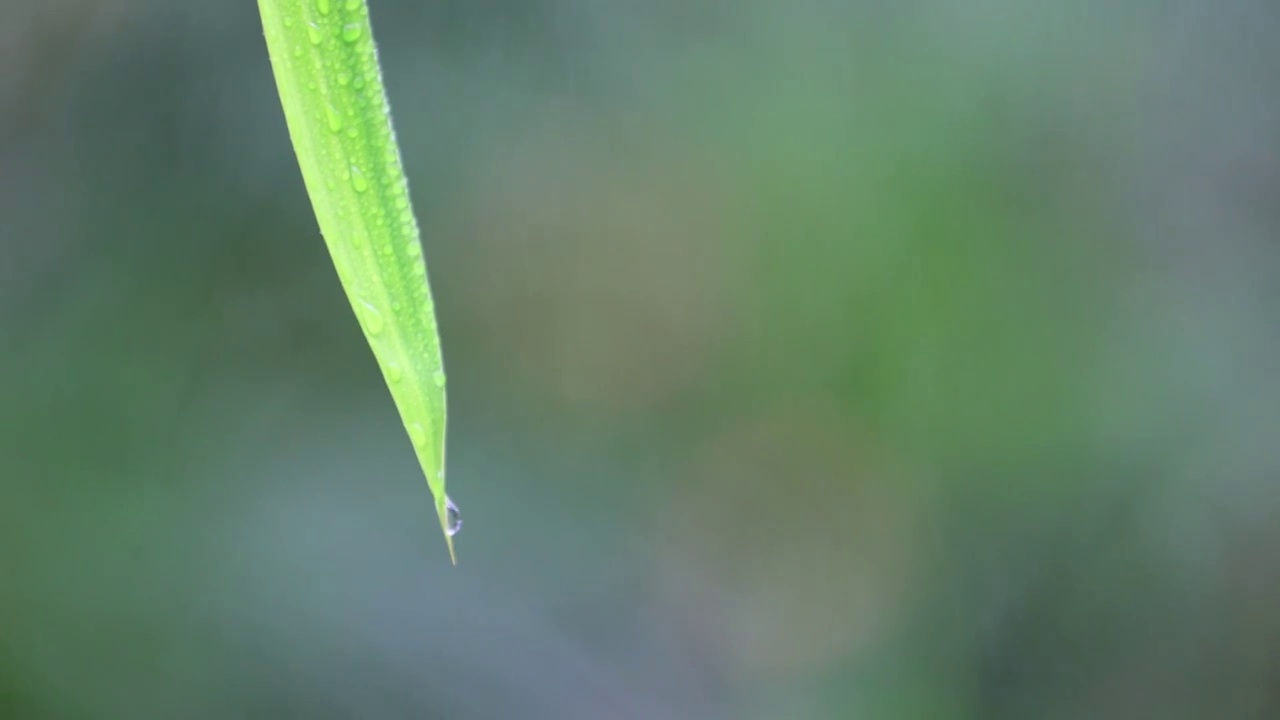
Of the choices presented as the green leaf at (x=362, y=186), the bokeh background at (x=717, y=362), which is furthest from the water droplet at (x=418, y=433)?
the bokeh background at (x=717, y=362)

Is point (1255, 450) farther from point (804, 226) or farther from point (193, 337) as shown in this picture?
point (193, 337)

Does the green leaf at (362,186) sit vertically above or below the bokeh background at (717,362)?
above

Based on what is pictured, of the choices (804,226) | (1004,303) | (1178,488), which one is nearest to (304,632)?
(804,226)

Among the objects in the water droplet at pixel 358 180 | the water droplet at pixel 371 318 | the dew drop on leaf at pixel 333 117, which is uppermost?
the dew drop on leaf at pixel 333 117

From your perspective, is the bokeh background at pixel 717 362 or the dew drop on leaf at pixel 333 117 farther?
the bokeh background at pixel 717 362

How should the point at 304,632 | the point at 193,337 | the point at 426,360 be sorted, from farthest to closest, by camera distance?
the point at 193,337, the point at 304,632, the point at 426,360

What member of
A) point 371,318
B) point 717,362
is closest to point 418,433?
point 371,318

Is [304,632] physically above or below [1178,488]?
below

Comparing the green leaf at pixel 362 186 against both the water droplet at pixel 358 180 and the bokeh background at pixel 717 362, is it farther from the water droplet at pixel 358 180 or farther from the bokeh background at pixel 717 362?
the bokeh background at pixel 717 362
